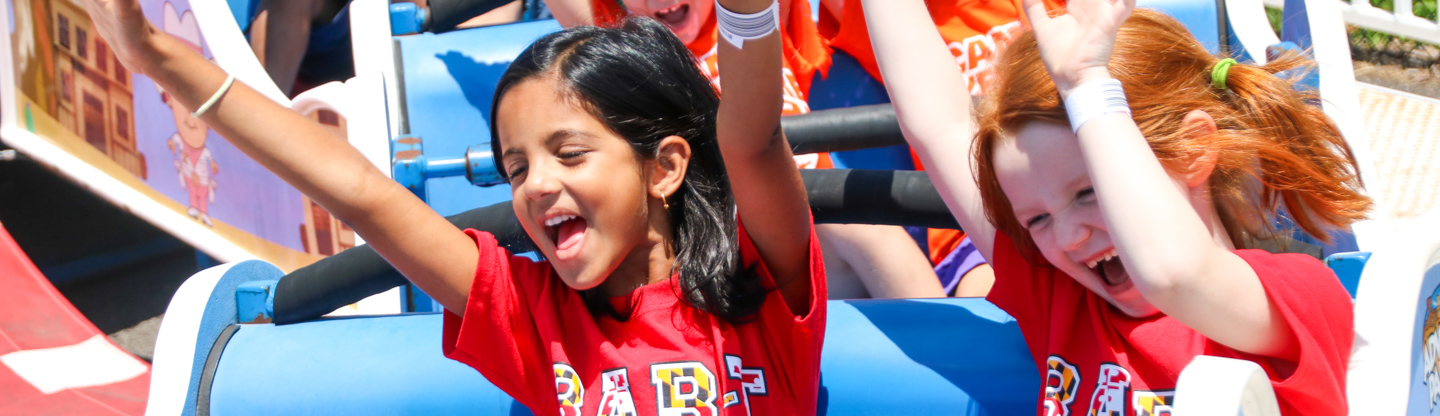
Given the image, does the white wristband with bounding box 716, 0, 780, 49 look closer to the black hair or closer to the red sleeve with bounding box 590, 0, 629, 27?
the black hair

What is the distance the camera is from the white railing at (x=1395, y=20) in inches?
136

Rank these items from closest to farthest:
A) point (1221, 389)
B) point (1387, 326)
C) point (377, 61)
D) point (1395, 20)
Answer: point (1221, 389) < point (1387, 326) < point (377, 61) < point (1395, 20)

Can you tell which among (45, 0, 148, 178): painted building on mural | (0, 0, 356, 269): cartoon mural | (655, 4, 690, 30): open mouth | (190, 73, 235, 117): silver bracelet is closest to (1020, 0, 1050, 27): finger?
(190, 73, 235, 117): silver bracelet

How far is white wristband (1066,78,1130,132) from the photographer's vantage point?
2.09ft

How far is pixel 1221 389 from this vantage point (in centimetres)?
56

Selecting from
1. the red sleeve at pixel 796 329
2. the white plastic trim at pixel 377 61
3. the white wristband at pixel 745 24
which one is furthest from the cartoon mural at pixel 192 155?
the white wristband at pixel 745 24

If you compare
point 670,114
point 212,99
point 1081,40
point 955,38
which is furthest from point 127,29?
point 955,38

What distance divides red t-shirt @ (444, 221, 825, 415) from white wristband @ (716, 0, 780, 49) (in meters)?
0.25

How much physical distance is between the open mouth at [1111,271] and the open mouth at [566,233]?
412 mm

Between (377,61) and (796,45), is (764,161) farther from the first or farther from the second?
(377,61)

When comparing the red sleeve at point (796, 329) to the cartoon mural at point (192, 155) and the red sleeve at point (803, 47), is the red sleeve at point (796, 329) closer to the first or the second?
the red sleeve at point (803, 47)

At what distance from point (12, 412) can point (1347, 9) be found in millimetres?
4242

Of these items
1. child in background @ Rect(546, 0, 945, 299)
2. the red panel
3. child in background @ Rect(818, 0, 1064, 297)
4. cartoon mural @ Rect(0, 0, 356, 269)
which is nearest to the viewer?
child in background @ Rect(546, 0, 945, 299)

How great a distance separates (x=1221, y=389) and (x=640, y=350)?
472 mm
